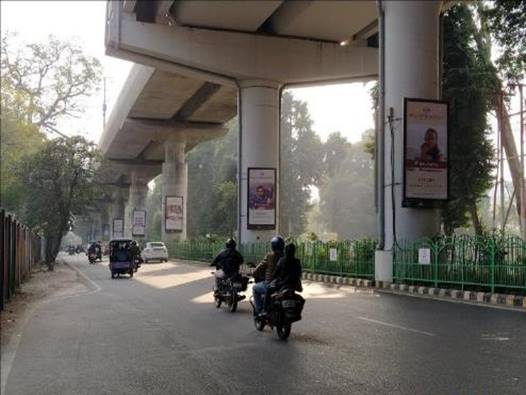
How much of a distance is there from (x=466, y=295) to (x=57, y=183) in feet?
95.9

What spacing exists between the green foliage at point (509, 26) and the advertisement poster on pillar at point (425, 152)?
2.79 meters

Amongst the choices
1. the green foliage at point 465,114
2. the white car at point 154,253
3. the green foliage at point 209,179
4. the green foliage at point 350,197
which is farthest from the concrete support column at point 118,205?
the green foliage at point 465,114

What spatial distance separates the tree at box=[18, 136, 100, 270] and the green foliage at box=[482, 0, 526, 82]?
1033 inches

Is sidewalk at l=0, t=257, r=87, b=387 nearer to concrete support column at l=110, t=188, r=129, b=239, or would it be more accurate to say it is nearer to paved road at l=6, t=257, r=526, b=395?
paved road at l=6, t=257, r=526, b=395

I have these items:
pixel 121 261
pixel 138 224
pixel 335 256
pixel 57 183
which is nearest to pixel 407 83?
pixel 335 256

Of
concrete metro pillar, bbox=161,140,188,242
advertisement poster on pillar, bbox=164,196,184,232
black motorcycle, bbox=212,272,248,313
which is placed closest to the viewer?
black motorcycle, bbox=212,272,248,313

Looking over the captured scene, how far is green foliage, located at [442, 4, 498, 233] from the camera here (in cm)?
2819

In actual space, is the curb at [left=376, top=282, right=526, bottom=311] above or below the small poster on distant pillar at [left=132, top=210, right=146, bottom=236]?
below

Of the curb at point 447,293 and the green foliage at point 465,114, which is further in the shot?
the green foliage at point 465,114

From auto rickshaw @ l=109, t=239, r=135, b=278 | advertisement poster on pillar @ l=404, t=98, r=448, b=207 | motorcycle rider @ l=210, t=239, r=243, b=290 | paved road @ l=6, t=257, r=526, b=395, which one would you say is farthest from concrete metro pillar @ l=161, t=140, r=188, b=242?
motorcycle rider @ l=210, t=239, r=243, b=290

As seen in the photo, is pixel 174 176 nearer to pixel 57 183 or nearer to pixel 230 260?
pixel 57 183

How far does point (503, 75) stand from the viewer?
27125mm

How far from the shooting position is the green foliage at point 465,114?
1110 inches

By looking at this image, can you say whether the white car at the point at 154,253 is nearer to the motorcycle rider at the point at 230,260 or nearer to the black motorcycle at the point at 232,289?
the black motorcycle at the point at 232,289
